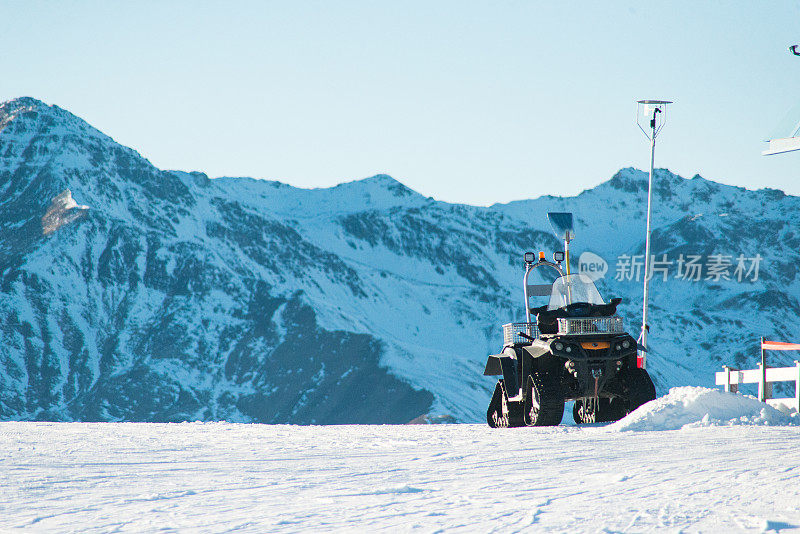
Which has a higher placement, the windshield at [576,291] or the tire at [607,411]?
the windshield at [576,291]

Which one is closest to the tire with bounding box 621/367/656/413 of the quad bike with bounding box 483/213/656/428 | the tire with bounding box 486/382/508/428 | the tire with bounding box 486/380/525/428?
the quad bike with bounding box 483/213/656/428

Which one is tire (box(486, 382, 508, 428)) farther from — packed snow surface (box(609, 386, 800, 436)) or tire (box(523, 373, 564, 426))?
packed snow surface (box(609, 386, 800, 436))

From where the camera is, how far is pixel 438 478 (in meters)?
9.58

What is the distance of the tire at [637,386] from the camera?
1553 cm

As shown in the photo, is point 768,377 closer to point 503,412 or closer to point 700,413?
point 700,413

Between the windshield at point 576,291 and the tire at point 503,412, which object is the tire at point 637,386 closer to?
the windshield at point 576,291

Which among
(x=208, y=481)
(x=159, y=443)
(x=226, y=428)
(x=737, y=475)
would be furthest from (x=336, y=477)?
(x=226, y=428)

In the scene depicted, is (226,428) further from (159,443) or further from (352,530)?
(352,530)

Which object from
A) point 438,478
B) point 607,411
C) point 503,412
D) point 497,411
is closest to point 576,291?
point 607,411

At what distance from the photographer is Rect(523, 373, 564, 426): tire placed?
15250 millimetres

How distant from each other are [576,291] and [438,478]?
689 cm

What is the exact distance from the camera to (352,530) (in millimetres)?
7168

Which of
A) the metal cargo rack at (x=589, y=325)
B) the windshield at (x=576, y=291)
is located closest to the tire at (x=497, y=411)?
the windshield at (x=576, y=291)

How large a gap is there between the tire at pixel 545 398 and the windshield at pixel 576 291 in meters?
1.30
